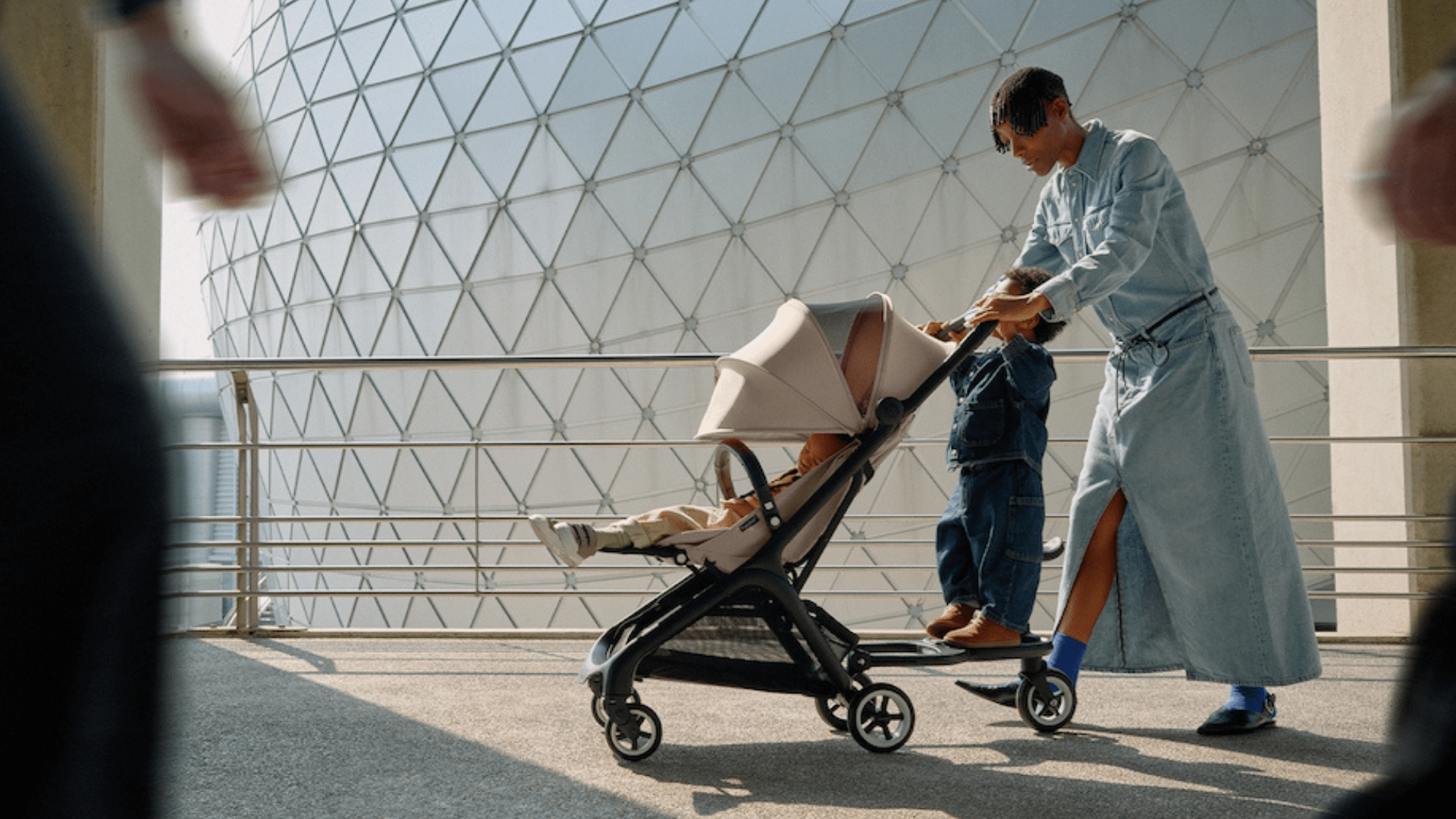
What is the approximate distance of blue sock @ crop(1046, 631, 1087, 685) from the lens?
2.57 meters

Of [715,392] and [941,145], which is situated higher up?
[941,145]

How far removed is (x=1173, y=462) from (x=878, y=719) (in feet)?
3.14

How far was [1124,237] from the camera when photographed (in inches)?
92.4

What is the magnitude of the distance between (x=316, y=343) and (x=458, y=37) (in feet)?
15.9

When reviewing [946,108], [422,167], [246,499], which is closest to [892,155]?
[946,108]

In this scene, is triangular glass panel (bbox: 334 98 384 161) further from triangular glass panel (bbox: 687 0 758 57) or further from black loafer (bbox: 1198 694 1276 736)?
black loafer (bbox: 1198 694 1276 736)

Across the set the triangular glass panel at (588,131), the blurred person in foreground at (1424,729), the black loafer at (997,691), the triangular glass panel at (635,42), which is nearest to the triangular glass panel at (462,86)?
the triangular glass panel at (588,131)

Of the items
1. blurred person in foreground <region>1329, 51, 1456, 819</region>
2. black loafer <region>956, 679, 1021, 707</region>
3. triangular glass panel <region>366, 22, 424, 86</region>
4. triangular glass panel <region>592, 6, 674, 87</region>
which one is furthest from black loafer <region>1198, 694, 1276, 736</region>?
triangular glass panel <region>366, 22, 424, 86</region>

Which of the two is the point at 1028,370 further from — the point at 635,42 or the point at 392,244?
the point at 392,244

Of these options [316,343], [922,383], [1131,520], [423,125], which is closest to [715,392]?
[922,383]

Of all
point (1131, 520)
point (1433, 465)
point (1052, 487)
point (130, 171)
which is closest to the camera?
point (1131, 520)

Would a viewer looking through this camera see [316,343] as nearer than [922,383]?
No

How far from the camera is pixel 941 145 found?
1075 cm

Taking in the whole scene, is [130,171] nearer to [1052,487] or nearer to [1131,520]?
[1131,520]
